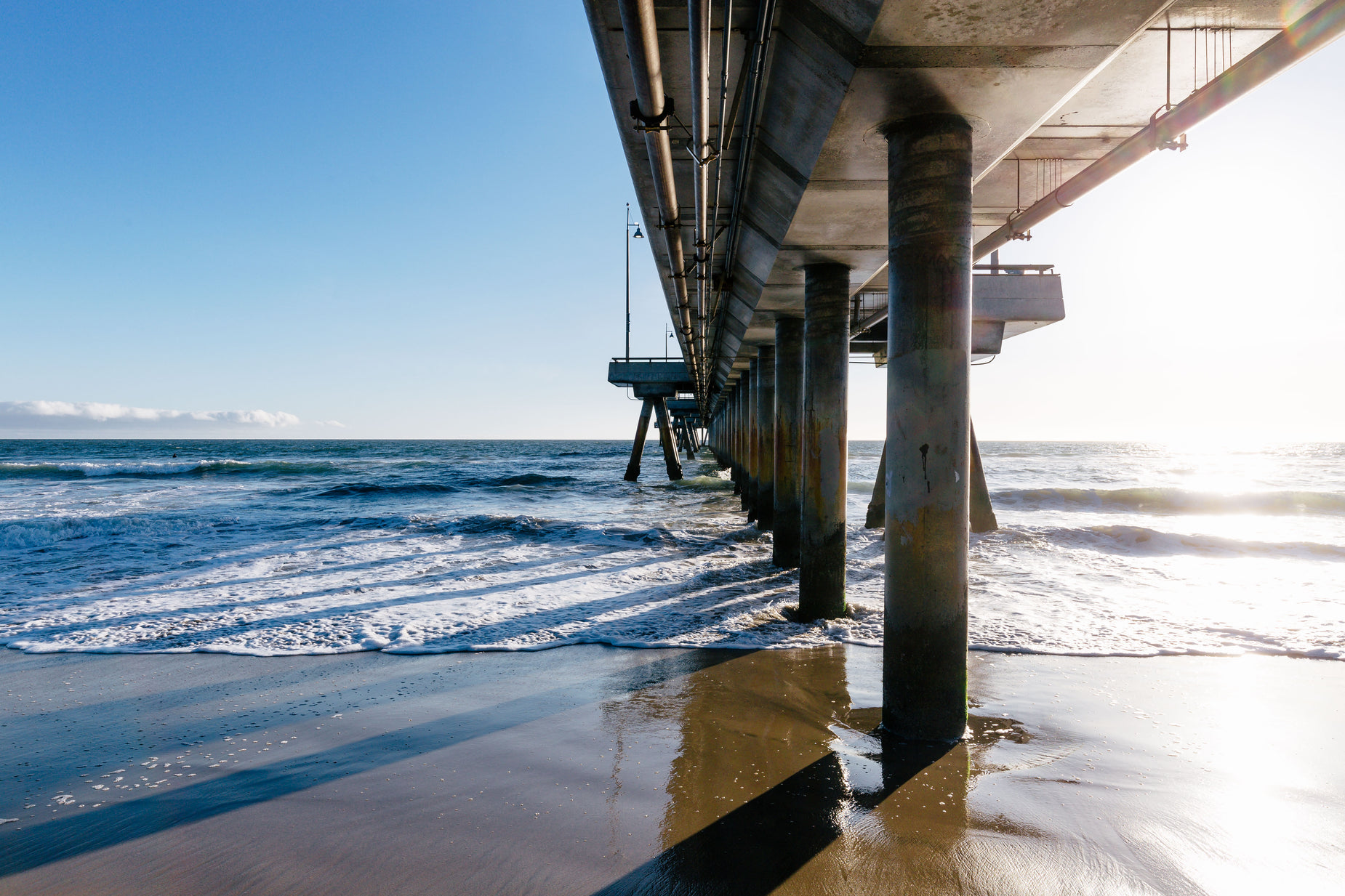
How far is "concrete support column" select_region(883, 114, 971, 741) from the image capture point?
3219 millimetres

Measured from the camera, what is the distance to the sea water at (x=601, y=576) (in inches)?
222

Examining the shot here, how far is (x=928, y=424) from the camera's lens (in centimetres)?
321

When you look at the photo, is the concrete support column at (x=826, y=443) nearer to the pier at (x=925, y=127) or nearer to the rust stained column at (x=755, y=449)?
the pier at (x=925, y=127)

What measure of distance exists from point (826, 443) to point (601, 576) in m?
3.62

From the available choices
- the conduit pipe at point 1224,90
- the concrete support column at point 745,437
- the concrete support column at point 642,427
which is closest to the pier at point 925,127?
the conduit pipe at point 1224,90

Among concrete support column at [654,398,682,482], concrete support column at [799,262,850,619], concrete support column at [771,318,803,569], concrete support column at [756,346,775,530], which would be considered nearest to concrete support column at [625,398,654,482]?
concrete support column at [654,398,682,482]

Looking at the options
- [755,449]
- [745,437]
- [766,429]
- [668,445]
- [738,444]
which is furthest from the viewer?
[668,445]

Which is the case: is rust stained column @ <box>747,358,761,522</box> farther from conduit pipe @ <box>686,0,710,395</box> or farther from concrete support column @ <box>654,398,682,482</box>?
concrete support column @ <box>654,398,682,482</box>

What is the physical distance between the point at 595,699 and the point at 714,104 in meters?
3.95

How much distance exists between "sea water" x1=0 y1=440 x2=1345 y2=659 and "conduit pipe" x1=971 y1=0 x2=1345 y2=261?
11.3 ft

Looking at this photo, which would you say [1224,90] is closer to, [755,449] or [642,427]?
[755,449]

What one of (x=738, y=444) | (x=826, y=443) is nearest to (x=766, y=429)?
(x=826, y=443)

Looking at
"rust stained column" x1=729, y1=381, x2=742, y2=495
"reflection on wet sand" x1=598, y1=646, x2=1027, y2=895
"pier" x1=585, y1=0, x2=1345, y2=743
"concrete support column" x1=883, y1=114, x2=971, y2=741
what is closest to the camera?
"reflection on wet sand" x1=598, y1=646, x2=1027, y2=895

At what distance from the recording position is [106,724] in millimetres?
3736
